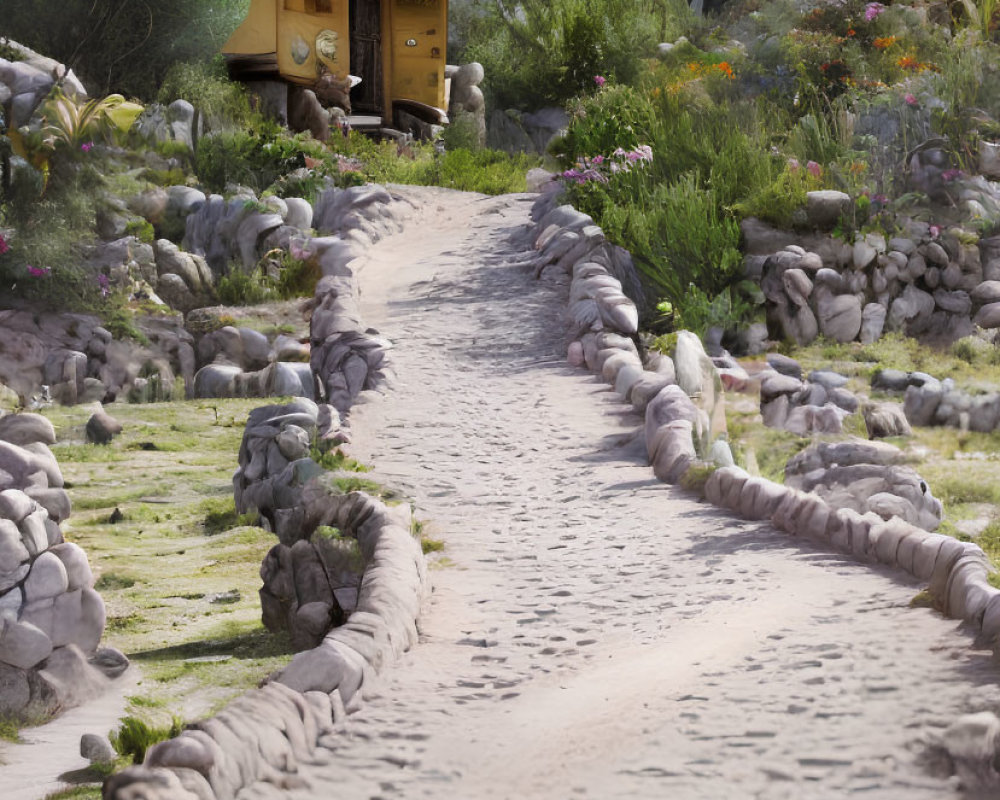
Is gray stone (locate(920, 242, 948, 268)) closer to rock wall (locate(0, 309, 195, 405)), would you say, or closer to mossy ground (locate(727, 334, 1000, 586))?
mossy ground (locate(727, 334, 1000, 586))

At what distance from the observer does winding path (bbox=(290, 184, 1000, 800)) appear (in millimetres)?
3893

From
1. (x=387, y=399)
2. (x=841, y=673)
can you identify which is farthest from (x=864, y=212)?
(x=841, y=673)

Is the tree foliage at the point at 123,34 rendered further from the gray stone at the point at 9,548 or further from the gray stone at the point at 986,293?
the gray stone at the point at 9,548

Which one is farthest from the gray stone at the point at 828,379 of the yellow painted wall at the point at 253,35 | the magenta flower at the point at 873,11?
the yellow painted wall at the point at 253,35

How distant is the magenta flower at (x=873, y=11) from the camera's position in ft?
56.9

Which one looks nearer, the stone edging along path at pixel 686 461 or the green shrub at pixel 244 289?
the stone edging along path at pixel 686 461

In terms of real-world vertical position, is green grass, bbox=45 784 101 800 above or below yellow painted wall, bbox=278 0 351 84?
below

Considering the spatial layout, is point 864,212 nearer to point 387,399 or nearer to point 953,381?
point 953,381

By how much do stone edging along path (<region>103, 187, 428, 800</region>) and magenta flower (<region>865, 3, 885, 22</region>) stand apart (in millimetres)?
10185

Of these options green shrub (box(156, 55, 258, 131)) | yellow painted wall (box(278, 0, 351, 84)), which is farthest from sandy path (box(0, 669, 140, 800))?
yellow painted wall (box(278, 0, 351, 84))

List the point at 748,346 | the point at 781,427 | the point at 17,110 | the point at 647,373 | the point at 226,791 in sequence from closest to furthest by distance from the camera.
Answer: the point at 226,791, the point at 647,373, the point at 781,427, the point at 748,346, the point at 17,110

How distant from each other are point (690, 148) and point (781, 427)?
4.71 metres

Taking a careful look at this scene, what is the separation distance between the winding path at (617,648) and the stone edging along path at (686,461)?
0.12 meters

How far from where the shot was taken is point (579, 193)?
13719 mm
